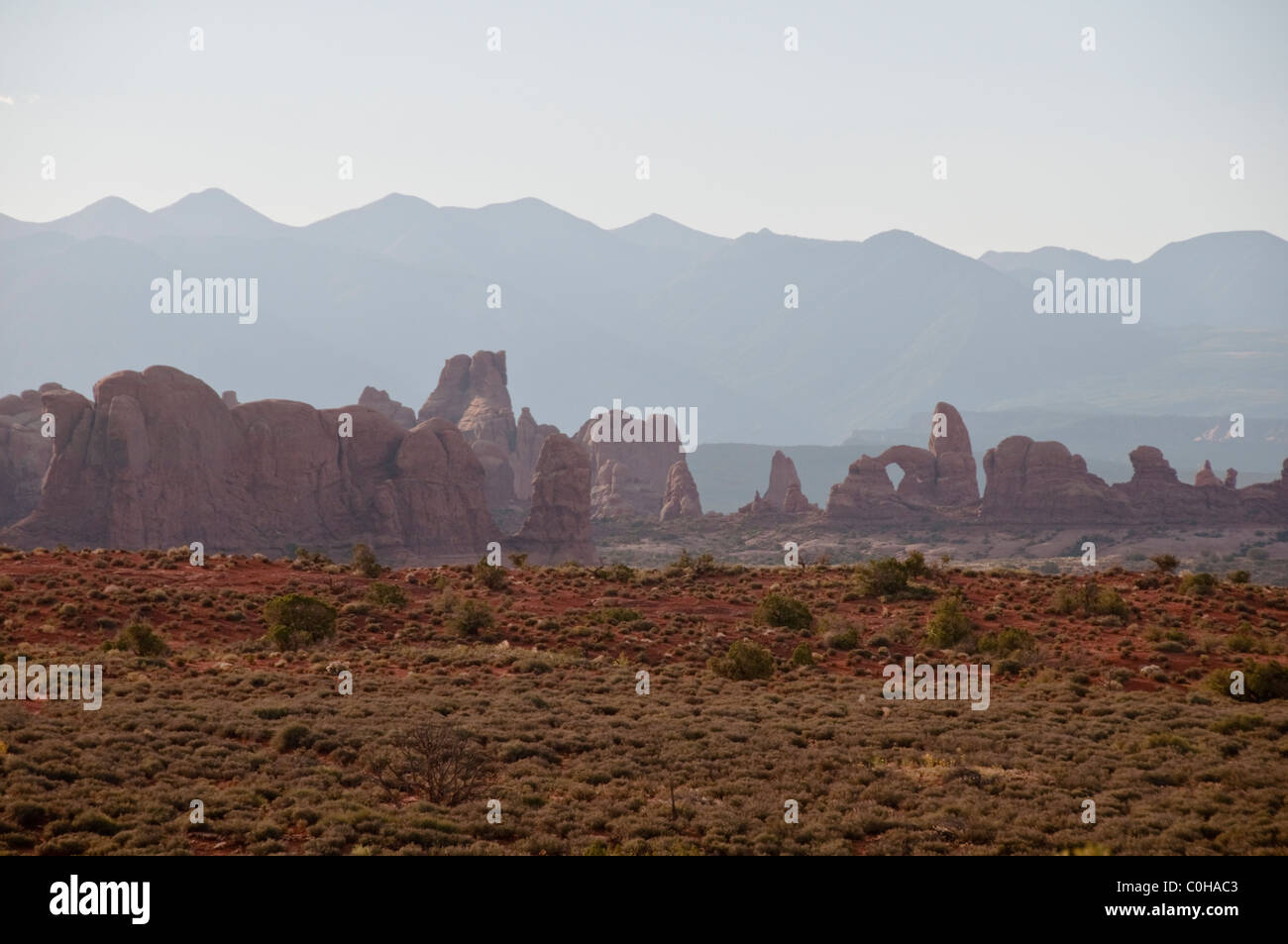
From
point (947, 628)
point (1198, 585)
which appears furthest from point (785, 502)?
point (947, 628)

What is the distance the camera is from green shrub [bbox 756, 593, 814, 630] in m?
35.3

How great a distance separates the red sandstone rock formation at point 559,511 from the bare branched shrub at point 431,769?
241 feet

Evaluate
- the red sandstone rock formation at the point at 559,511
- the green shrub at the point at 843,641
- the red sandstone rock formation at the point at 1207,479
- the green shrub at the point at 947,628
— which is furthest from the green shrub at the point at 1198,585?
the red sandstone rock formation at the point at 1207,479

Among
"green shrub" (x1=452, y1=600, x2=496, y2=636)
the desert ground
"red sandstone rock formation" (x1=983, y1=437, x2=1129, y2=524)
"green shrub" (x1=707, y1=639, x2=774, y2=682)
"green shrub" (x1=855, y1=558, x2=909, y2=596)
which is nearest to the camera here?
the desert ground

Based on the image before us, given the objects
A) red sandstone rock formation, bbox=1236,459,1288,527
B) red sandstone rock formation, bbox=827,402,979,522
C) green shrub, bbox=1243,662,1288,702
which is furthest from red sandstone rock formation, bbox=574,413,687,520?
green shrub, bbox=1243,662,1288,702

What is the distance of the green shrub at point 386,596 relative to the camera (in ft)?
121

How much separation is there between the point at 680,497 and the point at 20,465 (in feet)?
226

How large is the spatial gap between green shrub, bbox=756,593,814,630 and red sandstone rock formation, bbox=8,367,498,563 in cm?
5389

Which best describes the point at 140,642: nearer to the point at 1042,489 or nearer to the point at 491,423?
the point at 1042,489

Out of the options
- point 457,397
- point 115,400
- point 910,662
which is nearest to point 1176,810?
point 910,662

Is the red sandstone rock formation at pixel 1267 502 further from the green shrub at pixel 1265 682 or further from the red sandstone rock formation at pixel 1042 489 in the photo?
the green shrub at pixel 1265 682

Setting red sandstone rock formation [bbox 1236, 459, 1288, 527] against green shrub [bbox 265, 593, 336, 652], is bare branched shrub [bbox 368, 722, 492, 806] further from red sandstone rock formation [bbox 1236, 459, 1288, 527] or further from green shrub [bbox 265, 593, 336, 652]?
red sandstone rock formation [bbox 1236, 459, 1288, 527]
